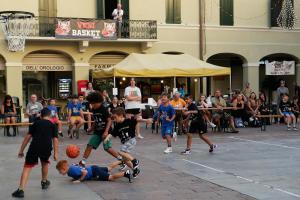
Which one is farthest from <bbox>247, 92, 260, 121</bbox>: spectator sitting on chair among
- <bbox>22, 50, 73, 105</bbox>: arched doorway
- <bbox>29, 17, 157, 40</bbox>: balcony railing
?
<bbox>22, 50, 73, 105</bbox>: arched doorway

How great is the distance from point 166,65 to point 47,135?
1377 cm

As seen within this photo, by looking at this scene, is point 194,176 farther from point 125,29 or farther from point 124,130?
point 125,29

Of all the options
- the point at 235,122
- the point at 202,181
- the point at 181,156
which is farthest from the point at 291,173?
the point at 235,122

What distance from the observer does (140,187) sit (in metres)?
8.92

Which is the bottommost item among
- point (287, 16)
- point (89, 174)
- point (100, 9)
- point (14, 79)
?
point (89, 174)

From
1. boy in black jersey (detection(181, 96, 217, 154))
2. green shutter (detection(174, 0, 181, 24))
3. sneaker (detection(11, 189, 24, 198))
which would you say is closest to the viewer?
sneaker (detection(11, 189, 24, 198))

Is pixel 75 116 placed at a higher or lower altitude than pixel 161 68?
lower

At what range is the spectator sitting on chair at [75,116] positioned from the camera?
17.4 m

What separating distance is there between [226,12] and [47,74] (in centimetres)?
1035

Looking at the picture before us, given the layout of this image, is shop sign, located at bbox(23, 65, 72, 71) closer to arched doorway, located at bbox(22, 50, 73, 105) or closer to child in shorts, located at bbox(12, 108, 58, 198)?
arched doorway, located at bbox(22, 50, 73, 105)

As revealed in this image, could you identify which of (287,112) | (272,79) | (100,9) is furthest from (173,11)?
(287,112)

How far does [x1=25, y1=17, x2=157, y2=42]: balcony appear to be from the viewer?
81.1 feet

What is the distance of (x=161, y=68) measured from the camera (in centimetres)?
2156

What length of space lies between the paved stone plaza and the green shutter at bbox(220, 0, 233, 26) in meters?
14.5
